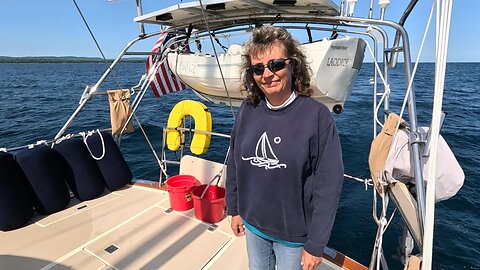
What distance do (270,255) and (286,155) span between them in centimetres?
76

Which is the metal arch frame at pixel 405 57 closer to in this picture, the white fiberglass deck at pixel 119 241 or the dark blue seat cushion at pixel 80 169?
the dark blue seat cushion at pixel 80 169

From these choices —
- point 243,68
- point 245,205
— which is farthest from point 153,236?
point 243,68

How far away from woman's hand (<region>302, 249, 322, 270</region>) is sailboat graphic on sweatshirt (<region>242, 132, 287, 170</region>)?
1.62ft

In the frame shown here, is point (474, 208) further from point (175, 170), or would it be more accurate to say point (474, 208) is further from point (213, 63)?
point (175, 170)

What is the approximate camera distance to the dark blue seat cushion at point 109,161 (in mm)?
3725

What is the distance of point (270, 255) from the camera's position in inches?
69.8

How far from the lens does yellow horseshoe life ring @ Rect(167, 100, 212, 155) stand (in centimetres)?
396

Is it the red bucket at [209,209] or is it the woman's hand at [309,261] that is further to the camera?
the red bucket at [209,209]

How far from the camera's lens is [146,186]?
4.08 meters

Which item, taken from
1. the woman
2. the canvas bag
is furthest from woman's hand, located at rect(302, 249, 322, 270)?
the canvas bag

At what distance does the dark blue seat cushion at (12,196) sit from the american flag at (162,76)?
2.48 metres

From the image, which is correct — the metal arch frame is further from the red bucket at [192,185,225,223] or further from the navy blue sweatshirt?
the red bucket at [192,185,225,223]

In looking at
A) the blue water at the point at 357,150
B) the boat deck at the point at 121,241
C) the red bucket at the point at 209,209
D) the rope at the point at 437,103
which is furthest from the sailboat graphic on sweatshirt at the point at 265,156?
the blue water at the point at 357,150

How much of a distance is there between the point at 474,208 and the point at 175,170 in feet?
21.5
